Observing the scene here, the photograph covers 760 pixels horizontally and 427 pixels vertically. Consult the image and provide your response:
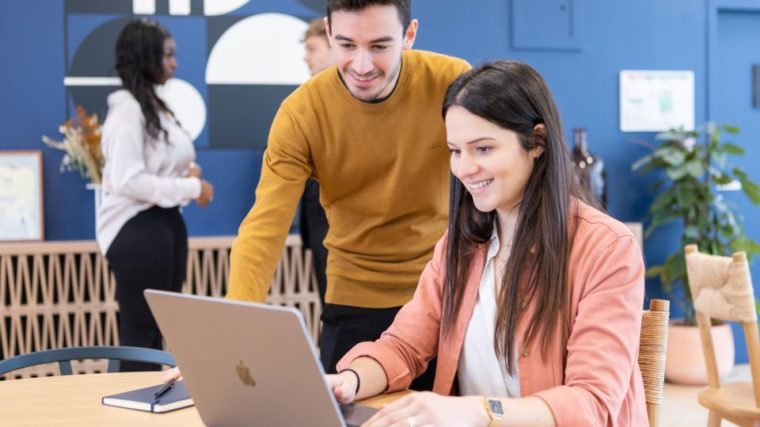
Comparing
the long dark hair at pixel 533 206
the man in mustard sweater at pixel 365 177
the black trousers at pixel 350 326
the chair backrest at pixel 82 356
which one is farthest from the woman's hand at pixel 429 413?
the black trousers at pixel 350 326

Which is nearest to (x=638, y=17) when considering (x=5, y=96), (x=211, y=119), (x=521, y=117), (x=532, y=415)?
(x=211, y=119)

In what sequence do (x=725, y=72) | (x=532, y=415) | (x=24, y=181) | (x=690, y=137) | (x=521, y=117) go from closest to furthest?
1. (x=532, y=415)
2. (x=521, y=117)
3. (x=24, y=181)
4. (x=690, y=137)
5. (x=725, y=72)

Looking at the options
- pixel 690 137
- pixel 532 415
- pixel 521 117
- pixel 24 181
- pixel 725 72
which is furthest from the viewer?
pixel 725 72

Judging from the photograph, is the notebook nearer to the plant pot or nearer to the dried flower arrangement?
the dried flower arrangement

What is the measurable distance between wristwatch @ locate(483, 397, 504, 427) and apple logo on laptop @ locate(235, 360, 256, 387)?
1.11 feet

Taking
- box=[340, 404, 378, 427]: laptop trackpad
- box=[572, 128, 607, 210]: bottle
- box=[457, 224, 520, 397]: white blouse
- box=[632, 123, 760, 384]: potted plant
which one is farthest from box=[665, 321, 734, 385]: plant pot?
box=[340, 404, 378, 427]: laptop trackpad

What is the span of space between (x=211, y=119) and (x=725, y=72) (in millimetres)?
3083

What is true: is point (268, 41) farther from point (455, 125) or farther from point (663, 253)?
point (455, 125)

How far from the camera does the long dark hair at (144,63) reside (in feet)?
11.3

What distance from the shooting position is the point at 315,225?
3.76 meters

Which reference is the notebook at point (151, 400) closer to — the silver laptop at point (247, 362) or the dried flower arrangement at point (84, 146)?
the silver laptop at point (247, 362)

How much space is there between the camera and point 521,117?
5.33 feet

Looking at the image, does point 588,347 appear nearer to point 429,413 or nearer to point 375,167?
point 429,413

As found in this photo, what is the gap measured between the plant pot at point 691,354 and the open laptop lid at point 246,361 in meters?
4.03
